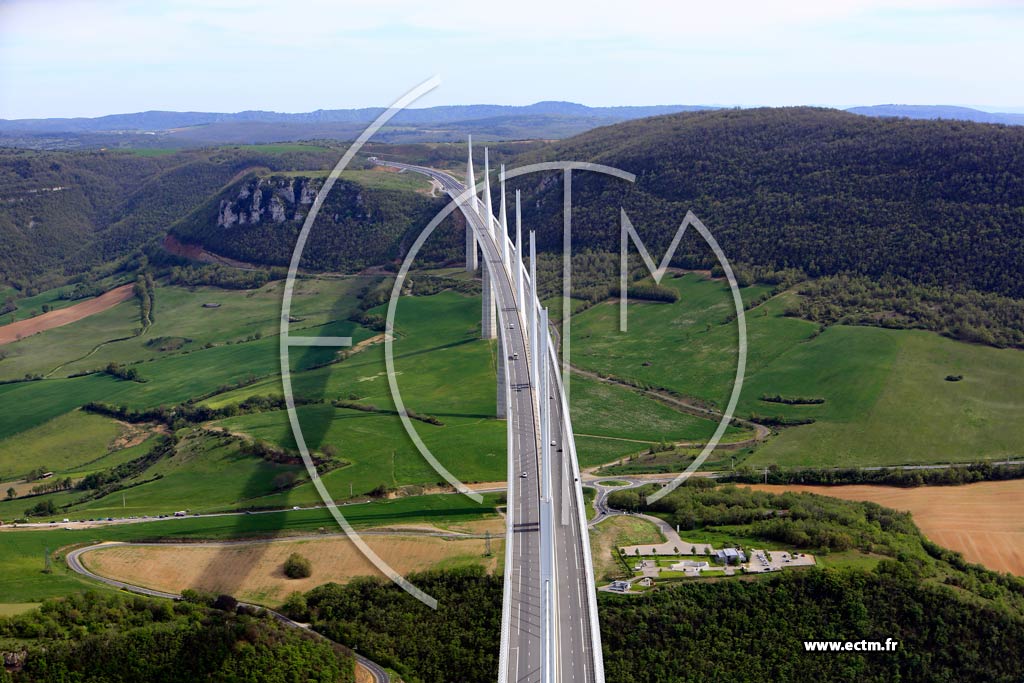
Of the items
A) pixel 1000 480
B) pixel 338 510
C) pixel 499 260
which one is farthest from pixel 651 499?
pixel 499 260

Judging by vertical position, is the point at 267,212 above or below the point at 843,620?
above

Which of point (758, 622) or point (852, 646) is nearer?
point (852, 646)

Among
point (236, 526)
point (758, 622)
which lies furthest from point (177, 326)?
point (758, 622)

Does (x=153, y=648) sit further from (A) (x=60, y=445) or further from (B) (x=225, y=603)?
(A) (x=60, y=445)

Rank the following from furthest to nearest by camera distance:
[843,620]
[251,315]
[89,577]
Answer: [251,315]
[89,577]
[843,620]

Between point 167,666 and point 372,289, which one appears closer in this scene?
point 167,666

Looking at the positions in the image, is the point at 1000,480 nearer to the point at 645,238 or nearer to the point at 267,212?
the point at 645,238

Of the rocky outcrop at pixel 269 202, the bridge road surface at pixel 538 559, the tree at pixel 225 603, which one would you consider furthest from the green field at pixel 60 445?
the rocky outcrop at pixel 269 202

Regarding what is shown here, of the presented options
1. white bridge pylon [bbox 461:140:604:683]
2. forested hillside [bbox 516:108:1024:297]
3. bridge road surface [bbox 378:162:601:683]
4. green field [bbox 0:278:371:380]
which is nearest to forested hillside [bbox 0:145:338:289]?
green field [bbox 0:278:371:380]
